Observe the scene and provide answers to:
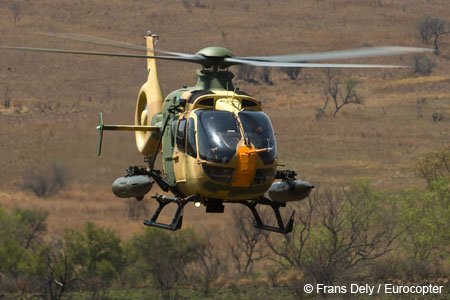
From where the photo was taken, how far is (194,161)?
88.9 feet

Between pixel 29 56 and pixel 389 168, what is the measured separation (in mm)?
40379

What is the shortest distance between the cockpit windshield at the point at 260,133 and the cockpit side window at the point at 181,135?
1.43m

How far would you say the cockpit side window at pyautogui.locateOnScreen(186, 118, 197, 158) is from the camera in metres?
27.2

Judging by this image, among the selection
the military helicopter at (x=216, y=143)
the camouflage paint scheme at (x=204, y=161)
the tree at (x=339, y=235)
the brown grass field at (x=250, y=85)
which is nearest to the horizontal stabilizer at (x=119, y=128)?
the military helicopter at (x=216, y=143)

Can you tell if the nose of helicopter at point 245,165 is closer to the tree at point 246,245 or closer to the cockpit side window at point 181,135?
the cockpit side window at point 181,135

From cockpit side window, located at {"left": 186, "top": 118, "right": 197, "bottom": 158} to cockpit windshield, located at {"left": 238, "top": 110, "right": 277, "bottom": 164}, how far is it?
109cm

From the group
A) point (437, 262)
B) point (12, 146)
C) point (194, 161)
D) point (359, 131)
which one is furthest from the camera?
point (359, 131)

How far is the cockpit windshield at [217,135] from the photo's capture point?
26447 millimetres

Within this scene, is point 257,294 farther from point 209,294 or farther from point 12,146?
point 12,146

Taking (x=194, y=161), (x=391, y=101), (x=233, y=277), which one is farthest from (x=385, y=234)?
(x=194, y=161)

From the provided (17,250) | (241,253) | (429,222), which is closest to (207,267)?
(241,253)

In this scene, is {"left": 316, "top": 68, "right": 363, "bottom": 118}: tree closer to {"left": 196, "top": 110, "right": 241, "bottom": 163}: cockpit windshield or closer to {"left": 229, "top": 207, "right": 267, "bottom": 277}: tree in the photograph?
{"left": 229, "top": 207, "right": 267, "bottom": 277}: tree

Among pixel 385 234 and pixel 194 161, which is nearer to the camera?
pixel 194 161

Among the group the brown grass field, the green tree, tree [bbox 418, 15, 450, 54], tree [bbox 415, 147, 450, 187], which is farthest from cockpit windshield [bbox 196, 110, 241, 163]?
tree [bbox 418, 15, 450, 54]
